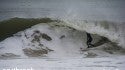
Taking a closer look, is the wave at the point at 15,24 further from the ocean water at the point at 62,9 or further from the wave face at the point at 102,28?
the wave face at the point at 102,28

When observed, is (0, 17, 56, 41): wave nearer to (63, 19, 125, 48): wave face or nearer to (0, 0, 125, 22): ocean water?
(0, 0, 125, 22): ocean water

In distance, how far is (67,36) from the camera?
360cm

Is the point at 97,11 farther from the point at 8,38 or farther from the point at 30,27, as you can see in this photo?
the point at 8,38

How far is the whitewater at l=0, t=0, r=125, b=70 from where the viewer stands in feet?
11.7

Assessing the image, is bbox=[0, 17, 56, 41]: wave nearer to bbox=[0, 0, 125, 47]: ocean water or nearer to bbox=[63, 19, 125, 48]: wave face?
bbox=[0, 0, 125, 47]: ocean water

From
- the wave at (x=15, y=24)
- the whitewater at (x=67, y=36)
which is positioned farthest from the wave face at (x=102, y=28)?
the wave at (x=15, y=24)

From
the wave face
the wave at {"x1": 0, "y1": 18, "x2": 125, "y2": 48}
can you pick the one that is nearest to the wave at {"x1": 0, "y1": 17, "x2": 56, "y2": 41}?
the wave at {"x1": 0, "y1": 18, "x2": 125, "y2": 48}

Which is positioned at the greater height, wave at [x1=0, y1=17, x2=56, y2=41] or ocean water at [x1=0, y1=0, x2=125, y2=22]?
ocean water at [x1=0, y1=0, x2=125, y2=22]

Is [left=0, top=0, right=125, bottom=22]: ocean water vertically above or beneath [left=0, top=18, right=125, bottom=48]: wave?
above

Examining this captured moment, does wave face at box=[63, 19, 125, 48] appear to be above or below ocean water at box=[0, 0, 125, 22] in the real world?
below

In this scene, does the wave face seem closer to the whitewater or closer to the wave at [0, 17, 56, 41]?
the whitewater

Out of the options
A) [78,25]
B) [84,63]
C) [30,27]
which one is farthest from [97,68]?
[30,27]

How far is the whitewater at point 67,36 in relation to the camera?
3564mm

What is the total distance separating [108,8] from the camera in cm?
363
